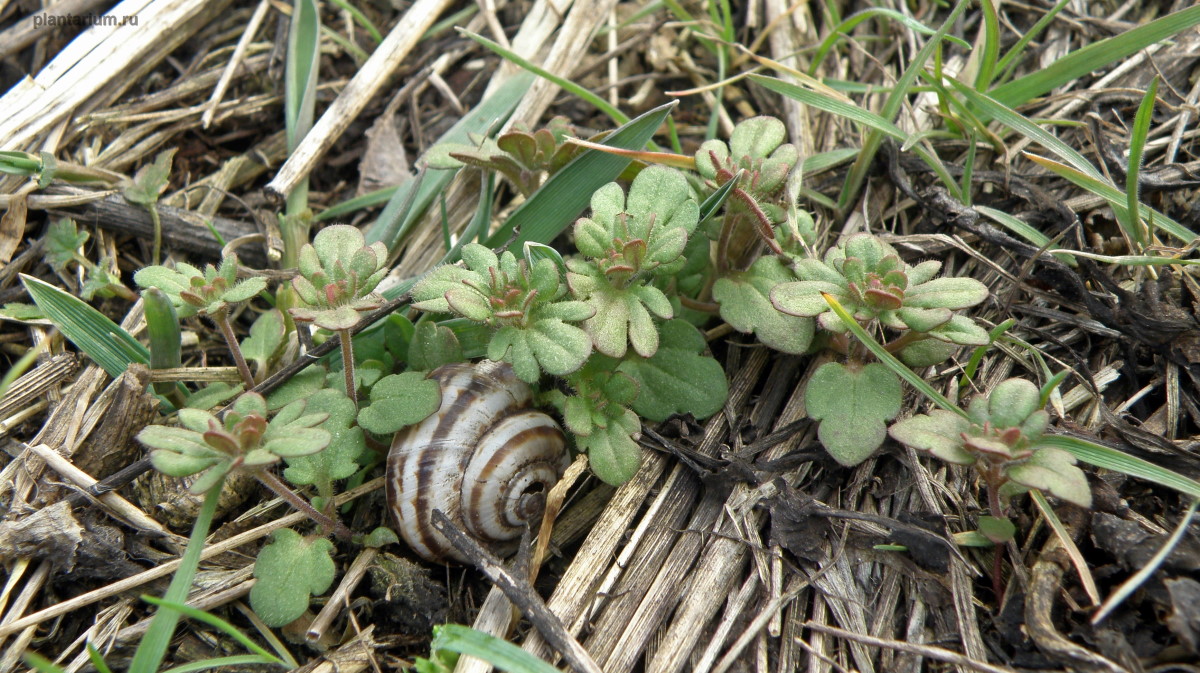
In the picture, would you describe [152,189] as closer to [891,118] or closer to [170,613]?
[170,613]

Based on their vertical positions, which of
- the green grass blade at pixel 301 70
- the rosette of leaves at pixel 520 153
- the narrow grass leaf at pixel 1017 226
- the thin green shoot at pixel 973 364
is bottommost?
the thin green shoot at pixel 973 364

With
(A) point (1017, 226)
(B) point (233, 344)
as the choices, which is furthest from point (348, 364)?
(A) point (1017, 226)

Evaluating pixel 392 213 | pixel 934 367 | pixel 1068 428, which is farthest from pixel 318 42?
pixel 1068 428

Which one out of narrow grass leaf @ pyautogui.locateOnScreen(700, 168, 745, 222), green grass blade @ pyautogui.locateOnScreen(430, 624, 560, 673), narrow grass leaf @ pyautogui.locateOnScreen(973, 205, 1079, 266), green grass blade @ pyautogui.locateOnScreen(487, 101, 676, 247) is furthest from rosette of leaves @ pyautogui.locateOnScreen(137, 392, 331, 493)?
narrow grass leaf @ pyautogui.locateOnScreen(973, 205, 1079, 266)

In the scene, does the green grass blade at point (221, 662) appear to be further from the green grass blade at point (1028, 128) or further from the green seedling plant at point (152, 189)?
the green grass blade at point (1028, 128)

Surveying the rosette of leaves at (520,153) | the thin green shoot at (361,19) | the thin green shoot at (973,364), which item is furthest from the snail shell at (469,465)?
the thin green shoot at (361,19)
